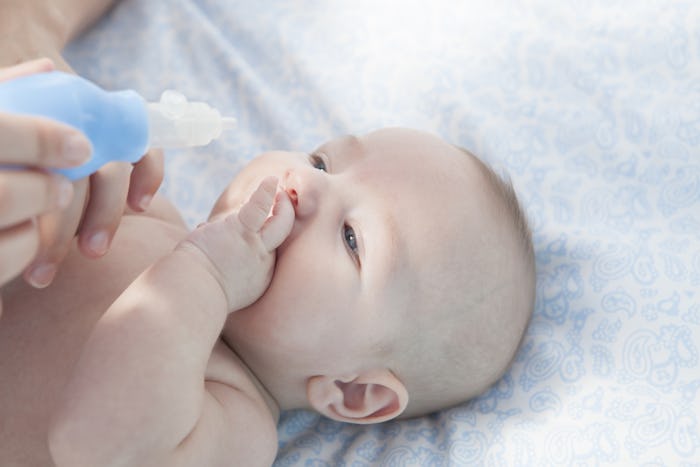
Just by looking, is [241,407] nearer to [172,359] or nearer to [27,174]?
[172,359]

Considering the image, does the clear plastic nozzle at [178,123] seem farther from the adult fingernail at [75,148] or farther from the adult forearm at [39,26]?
the adult forearm at [39,26]

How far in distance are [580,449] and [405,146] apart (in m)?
0.53

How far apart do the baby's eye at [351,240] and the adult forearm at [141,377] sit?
0.79 ft

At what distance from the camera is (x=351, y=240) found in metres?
1.20

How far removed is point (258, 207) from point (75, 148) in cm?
41

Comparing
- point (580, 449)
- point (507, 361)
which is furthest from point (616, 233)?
point (580, 449)

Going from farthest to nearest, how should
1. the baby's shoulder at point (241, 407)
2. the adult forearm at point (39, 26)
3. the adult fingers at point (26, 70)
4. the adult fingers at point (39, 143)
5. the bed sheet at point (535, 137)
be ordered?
the adult forearm at point (39, 26) → the bed sheet at point (535, 137) → the baby's shoulder at point (241, 407) → the adult fingers at point (26, 70) → the adult fingers at point (39, 143)

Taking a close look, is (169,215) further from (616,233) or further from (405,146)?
(616,233)

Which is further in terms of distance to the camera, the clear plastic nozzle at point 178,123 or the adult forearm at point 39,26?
the adult forearm at point 39,26

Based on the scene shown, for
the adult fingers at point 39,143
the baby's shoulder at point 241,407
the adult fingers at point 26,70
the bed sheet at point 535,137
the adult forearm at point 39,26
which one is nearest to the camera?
the adult fingers at point 39,143

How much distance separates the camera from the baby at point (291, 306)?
3.29 feet

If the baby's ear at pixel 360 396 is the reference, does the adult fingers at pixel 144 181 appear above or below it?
above

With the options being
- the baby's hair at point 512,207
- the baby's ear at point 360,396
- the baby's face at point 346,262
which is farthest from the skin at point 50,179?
the baby's hair at point 512,207

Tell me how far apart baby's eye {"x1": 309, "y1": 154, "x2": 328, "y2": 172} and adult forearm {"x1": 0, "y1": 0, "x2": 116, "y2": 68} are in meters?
0.51
